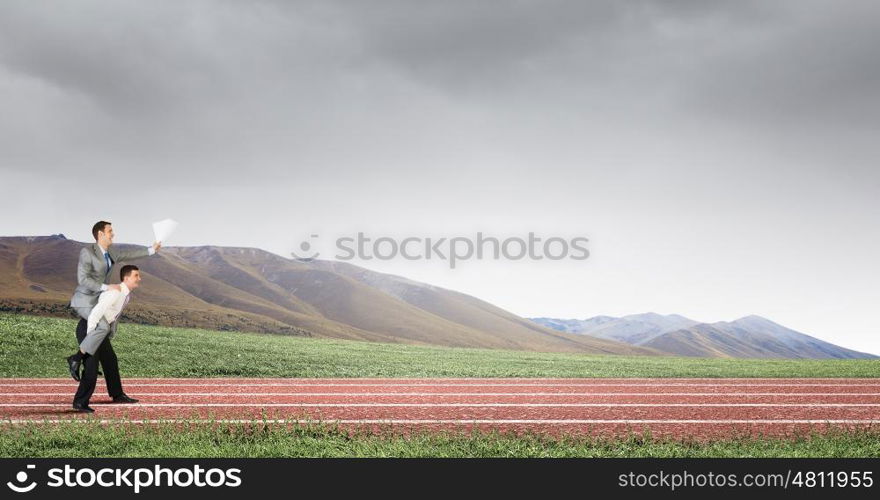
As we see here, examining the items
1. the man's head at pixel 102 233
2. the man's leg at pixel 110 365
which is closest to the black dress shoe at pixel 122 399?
the man's leg at pixel 110 365

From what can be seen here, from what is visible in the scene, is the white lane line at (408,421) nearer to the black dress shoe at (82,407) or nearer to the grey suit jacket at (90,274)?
the black dress shoe at (82,407)

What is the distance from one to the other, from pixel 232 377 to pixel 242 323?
4773 inches

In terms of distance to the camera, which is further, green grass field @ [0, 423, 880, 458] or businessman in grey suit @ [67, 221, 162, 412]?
businessman in grey suit @ [67, 221, 162, 412]

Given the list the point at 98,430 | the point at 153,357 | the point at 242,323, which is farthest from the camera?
the point at 242,323

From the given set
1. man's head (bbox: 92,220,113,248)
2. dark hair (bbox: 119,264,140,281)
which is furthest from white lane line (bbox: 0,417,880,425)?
man's head (bbox: 92,220,113,248)

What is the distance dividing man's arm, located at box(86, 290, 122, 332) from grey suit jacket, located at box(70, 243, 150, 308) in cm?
10

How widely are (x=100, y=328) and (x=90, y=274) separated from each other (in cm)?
80

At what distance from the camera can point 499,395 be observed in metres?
13.1

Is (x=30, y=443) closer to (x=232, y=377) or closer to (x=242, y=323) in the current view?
(x=232, y=377)

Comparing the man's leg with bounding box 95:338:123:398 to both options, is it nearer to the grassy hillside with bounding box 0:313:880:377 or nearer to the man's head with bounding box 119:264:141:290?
the man's head with bounding box 119:264:141:290
